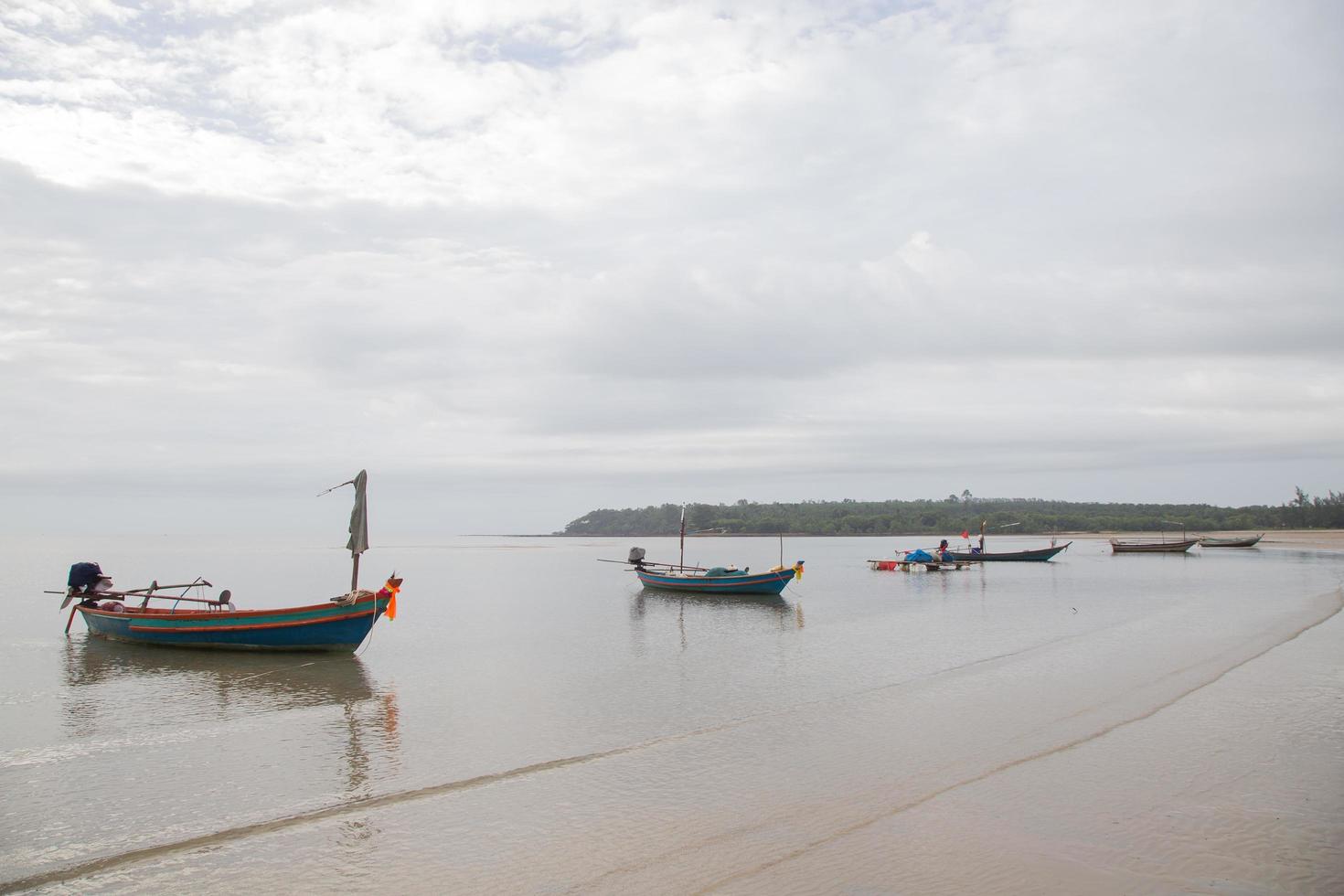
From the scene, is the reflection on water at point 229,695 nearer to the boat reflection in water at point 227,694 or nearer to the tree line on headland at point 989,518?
the boat reflection in water at point 227,694

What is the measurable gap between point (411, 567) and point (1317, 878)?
242ft

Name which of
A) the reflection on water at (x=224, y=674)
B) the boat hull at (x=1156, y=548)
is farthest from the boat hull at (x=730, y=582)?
the boat hull at (x=1156, y=548)

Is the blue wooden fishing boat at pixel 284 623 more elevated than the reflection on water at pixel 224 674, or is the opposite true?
the blue wooden fishing boat at pixel 284 623

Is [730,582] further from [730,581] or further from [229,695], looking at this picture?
[229,695]

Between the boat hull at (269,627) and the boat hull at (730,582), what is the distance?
20.6 meters

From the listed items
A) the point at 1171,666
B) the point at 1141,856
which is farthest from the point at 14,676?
the point at 1171,666

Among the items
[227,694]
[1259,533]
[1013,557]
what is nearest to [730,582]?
[227,694]

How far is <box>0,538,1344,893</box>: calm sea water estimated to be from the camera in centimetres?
776

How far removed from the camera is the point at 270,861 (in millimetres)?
8078

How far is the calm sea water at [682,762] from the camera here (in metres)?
7.76

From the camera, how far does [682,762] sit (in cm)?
1138

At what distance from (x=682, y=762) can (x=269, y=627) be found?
1375cm

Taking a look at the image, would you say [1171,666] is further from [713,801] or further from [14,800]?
[14,800]

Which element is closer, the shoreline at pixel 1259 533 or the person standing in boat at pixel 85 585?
the person standing in boat at pixel 85 585
